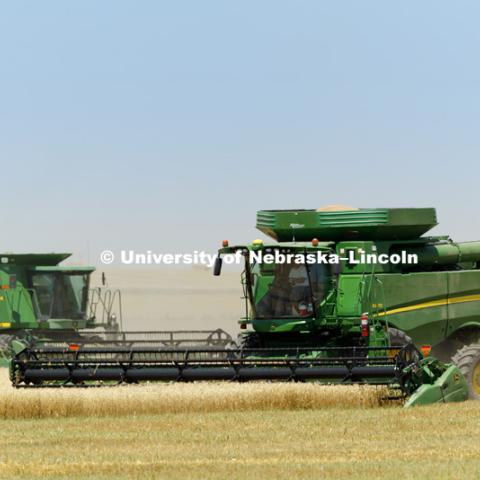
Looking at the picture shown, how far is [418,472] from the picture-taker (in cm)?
997

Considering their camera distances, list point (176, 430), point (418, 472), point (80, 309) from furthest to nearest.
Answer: point (80, 309), point (176, 430), point (418, 472)

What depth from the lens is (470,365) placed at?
1616 centimetres

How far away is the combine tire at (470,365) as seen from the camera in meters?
16.1

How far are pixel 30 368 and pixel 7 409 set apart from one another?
894 mm

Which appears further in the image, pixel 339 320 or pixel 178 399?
pixel 339 320

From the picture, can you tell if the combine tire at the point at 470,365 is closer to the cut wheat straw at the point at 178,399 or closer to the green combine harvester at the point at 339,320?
the green combine harvester at the point at 339,320

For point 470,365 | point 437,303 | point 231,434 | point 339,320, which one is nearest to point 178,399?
point 231,434

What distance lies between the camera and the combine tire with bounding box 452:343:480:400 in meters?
16.1

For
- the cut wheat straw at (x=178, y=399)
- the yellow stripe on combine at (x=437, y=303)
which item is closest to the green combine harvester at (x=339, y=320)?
the yellow stripe on combine at (x=437, y=303)

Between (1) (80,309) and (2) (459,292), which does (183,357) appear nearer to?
(2) (459,292)

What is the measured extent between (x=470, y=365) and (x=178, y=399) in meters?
4.33

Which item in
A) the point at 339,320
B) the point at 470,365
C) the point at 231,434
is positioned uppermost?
the point at 339,320

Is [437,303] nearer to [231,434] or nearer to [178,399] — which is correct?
[178,399]

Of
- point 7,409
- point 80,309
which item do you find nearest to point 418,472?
point 7,409
